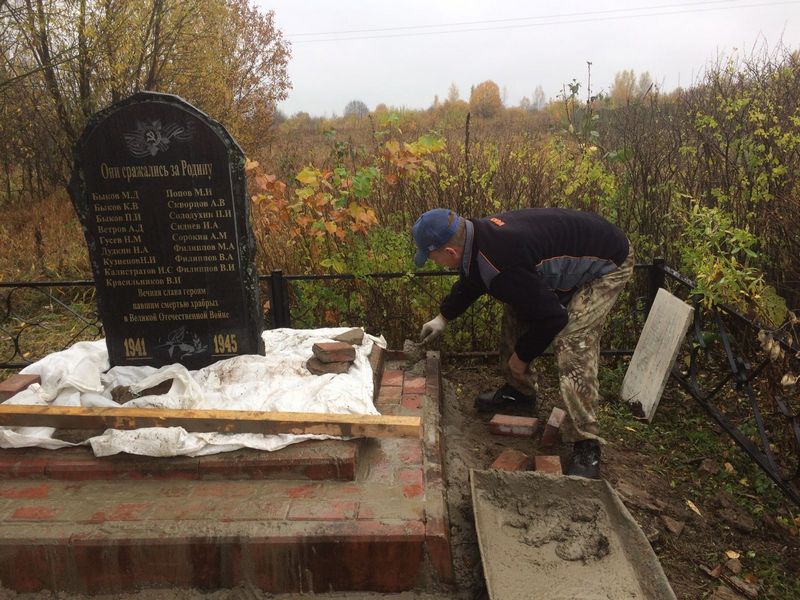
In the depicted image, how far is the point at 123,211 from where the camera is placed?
352cm

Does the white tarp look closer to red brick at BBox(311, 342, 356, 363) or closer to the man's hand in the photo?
red brick at BBox(311, 342, 356, 363)

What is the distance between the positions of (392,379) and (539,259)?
4.40 ft

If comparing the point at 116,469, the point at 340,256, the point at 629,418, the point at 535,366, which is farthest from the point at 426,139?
the point at 116,469

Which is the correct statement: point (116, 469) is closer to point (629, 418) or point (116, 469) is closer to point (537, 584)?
point (537, 584)

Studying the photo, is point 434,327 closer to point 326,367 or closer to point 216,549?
point 326,367

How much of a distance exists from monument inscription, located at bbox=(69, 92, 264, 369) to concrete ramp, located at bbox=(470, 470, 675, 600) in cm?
189

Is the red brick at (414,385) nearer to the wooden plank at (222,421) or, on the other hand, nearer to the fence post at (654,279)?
the wooden plank at (222,421)

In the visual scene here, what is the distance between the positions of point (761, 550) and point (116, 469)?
324cm

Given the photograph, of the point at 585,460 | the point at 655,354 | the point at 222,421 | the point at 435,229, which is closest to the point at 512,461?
the point at 585,460

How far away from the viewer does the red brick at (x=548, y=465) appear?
3152 millimetres

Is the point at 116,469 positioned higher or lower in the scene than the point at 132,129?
lower

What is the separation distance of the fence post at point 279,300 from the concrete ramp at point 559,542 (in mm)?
2328

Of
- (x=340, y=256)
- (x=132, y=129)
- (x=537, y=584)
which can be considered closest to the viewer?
(x=537, y=584)

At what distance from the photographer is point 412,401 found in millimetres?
3689
